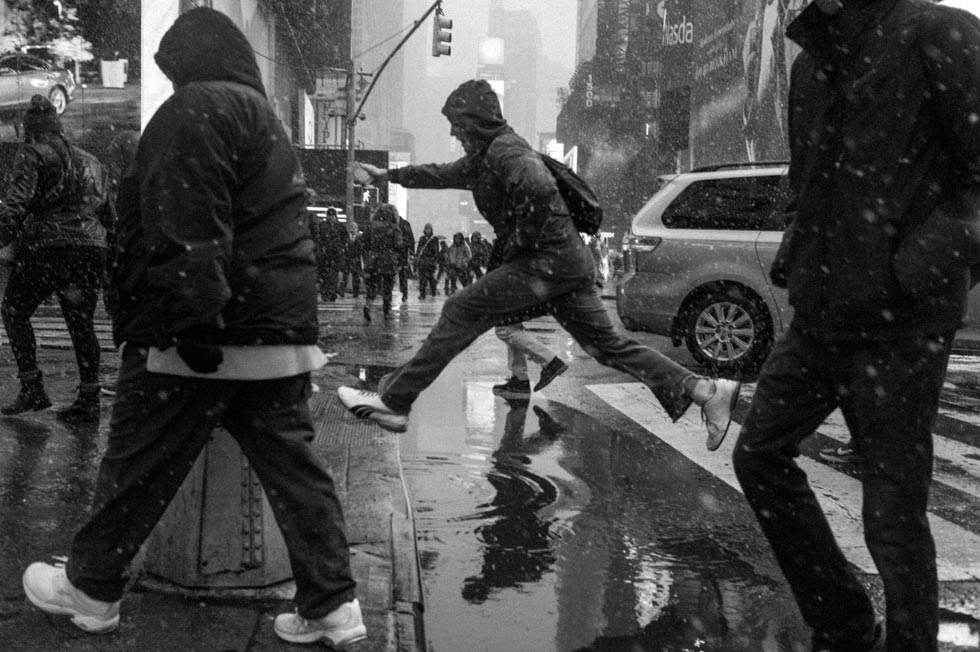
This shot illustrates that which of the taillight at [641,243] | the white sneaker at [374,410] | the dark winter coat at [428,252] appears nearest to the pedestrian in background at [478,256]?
the dark winter coat at [428,252]

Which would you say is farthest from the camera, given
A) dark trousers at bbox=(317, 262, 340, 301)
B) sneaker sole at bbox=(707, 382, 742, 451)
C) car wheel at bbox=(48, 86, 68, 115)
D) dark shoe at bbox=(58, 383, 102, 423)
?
car wheel at bbox=(48, 86, 68, 115)

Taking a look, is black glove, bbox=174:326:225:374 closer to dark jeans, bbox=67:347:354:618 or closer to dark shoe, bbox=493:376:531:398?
dark jeans, bbox=67:347:354:618

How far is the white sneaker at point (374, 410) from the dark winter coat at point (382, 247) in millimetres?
11151

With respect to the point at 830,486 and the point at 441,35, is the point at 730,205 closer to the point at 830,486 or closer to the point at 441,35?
the point at 830,486

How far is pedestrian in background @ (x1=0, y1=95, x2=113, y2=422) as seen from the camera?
20.4 feet

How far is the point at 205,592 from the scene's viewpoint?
3.58 meters

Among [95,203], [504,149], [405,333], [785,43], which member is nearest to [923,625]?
[504,149]

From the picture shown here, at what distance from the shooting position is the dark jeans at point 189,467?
10.2ft

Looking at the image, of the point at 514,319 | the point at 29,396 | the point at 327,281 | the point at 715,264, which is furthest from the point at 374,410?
the point at 327,281

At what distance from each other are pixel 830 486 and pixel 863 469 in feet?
9.12

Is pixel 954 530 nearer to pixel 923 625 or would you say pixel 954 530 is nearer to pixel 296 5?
pixel 923 625

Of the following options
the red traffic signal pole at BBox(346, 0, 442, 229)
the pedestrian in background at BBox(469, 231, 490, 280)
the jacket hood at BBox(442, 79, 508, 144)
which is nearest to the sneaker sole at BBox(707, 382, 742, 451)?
the jacket hood at BBox(442, 79, 508, 144)

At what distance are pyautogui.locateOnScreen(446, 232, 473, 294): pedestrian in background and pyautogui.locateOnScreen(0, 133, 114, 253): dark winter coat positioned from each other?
897 inches

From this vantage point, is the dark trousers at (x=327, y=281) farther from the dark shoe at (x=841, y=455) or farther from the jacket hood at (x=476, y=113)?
the dark shoe at (x=841, y=455)
